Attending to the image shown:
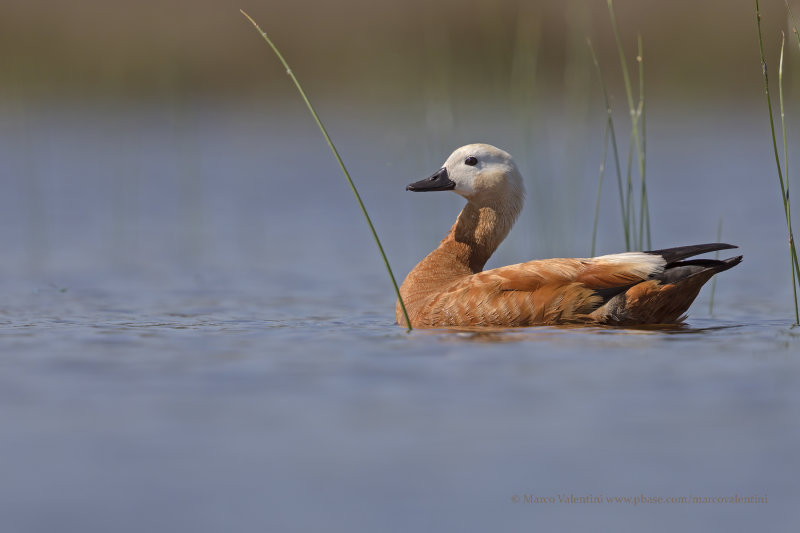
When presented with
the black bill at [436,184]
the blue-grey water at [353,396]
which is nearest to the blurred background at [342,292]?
the blue-grey water at [353,396]

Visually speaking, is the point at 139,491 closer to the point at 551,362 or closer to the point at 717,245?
the point at 551,362

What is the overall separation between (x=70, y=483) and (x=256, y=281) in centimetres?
621

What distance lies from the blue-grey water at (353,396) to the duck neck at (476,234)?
2.50 feet

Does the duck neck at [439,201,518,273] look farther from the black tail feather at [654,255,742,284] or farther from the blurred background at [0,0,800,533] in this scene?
the black tail feather at [654,255,742,284]

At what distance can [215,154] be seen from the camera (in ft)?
65.3

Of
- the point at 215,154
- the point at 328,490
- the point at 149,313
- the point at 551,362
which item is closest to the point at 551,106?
the point at 215,154

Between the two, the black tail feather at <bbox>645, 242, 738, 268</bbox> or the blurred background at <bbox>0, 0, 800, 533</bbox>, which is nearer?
the blurred background at <bbox>0, 0, 800, 533</bbox>

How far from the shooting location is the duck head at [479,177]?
27.3ft

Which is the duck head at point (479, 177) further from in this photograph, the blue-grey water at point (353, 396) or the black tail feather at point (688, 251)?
the black tail feather at point (688, 251)

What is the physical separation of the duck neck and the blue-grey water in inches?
30.0

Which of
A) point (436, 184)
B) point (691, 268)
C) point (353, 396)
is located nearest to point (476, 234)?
point (436, 184)

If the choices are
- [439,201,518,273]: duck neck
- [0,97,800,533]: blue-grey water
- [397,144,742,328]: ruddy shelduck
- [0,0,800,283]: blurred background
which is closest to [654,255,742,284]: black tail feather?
[397,144,742,328]: ruddy shelduck

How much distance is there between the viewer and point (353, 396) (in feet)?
17.8

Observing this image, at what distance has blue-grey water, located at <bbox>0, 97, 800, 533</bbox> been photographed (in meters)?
4.02
